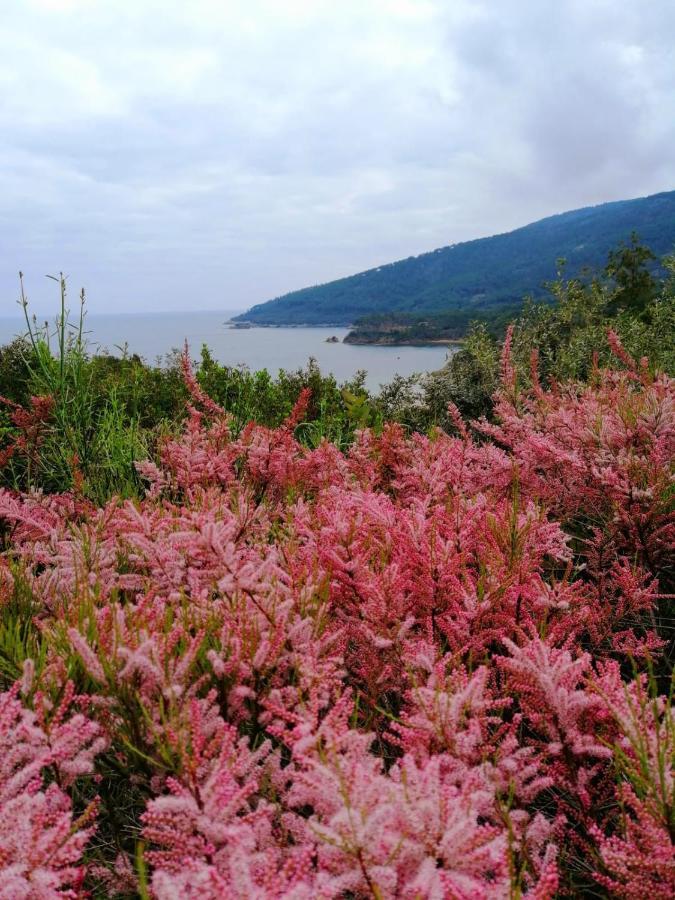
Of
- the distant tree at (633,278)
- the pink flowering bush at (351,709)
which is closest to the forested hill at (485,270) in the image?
the distant tree at (633,278)

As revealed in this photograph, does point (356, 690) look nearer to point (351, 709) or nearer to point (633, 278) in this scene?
point (351, 709)

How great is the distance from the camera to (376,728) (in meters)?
1.68

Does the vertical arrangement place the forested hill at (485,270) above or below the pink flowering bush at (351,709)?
above

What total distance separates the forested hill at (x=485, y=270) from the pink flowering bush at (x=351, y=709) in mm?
57148

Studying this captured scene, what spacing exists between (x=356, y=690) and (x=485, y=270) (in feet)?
445

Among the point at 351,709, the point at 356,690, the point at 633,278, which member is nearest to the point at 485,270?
the point at 633,278

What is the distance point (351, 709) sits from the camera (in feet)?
4.35

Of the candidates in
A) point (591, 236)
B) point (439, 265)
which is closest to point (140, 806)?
point (439, 265)

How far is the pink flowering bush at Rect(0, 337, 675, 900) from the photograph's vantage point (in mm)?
998

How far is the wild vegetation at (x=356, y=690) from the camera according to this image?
1007 millimetres

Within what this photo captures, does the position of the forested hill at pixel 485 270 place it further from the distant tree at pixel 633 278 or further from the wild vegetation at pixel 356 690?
the wild vegetation at pixel 356 690

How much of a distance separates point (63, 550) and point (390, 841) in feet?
6.46

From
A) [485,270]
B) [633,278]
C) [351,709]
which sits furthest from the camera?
[485,270]

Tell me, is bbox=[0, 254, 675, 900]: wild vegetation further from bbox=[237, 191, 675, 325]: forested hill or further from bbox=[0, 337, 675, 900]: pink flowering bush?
bbox=[237, 191, 675, 325]: forested hill
